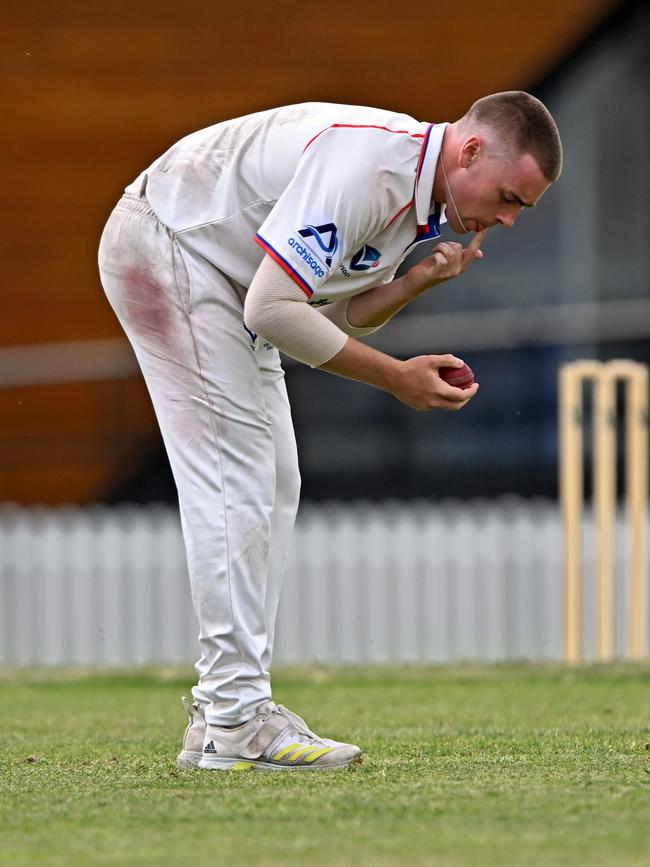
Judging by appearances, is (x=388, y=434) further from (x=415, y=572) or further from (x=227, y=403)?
(x=227, y=403)

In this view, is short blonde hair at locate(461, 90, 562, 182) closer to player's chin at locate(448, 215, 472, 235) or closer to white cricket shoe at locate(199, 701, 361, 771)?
player's chin at locate(448, 215, 472, 235)

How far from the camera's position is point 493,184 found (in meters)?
3.28

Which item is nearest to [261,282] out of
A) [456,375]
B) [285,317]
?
[285,317]

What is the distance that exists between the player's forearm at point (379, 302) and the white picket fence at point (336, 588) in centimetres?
568

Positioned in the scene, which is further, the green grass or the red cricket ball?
the red cricket ball

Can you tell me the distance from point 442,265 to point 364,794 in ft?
4.09

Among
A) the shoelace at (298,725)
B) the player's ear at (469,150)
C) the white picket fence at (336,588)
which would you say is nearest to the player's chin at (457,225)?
the player's ear at (469,150)

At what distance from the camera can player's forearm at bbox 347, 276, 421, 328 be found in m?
3.60

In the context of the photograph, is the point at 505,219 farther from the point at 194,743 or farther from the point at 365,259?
the point at 194,743

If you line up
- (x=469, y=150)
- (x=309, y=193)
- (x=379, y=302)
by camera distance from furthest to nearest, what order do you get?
(x=379, y=302) < (x=469, y=150) < (x=309, y=193)

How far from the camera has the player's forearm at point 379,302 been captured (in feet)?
11.8

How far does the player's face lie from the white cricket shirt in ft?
0.24

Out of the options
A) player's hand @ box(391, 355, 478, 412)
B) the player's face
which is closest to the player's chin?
the player's face

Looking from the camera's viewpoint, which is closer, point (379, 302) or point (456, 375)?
point (456, 375)
